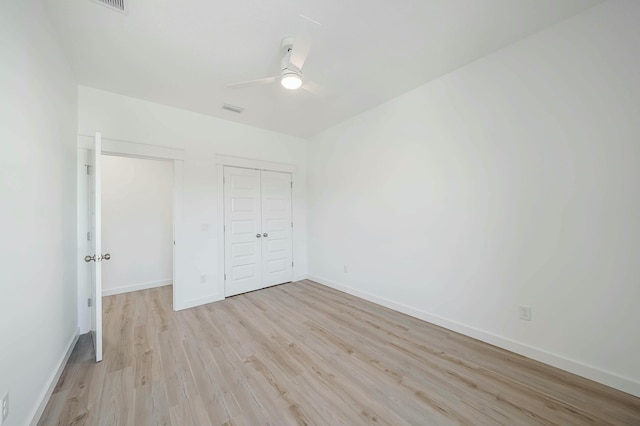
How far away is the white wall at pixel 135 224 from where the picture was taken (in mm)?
3975

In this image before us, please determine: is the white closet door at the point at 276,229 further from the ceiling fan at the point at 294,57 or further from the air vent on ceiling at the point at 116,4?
the air vent on ceiling at the point at 116,4

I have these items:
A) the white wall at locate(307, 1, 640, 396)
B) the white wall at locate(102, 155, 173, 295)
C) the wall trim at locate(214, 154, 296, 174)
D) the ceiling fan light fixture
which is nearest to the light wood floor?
the white wall at locate(307, 1, 640, 396)

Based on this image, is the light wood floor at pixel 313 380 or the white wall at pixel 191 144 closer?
the light wood floor at pixel 313 380

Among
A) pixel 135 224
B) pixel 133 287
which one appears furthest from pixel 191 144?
pixel 133 287

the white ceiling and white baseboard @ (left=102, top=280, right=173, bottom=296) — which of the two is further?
white baseboard @ (left=102, top=280, right=173, bottom=296)

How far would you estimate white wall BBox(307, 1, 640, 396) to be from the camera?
1.75m

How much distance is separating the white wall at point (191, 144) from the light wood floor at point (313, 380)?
0.78 metres

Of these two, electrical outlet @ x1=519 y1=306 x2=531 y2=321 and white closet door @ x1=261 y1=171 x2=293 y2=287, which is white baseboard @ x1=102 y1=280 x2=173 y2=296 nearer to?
white closet door @ x1=261 y1=171 x2=293 y2=287

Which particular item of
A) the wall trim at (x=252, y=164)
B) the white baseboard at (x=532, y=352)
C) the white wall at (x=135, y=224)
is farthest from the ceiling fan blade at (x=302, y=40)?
the white wall at (x=135, y=224)

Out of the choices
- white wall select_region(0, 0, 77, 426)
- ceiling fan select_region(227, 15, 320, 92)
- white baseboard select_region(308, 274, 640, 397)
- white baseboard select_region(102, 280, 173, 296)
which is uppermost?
ceiling fan select_region(227, 15, 320, 92)

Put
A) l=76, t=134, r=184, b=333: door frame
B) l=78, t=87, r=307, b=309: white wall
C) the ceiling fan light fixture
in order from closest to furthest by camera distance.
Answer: the ceiling fan light fixture, l=76, t=134, r=184, b=333: door frame, l=78, t=87, r=307, b=309: white wall

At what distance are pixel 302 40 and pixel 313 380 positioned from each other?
8.86 feet

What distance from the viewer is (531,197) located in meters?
2.13

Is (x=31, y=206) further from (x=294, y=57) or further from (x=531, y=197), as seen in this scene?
(x=531, y=197)
